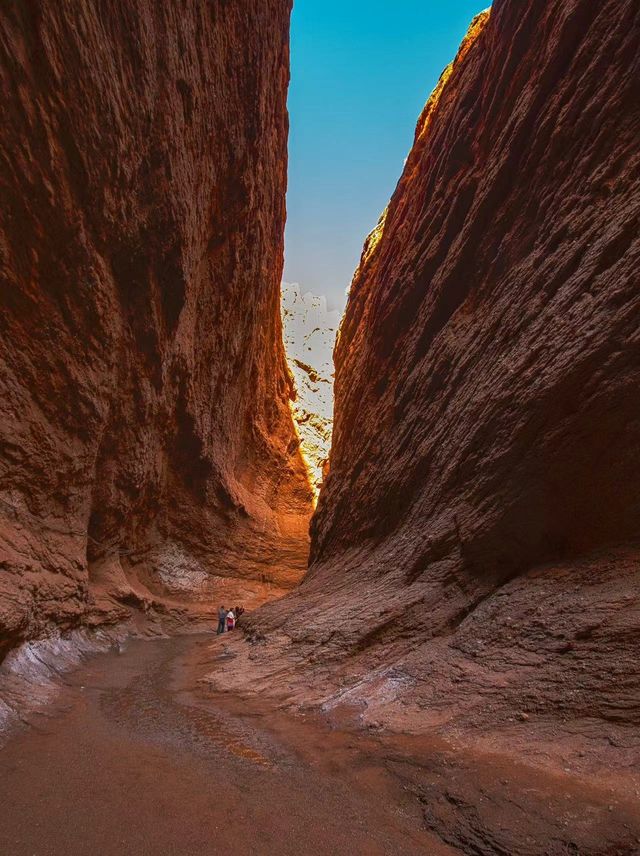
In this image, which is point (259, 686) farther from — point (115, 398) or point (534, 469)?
point (115, 398)

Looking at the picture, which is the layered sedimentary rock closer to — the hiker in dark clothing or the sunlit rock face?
the hiker in dark clothing

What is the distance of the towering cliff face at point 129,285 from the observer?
8898 mm

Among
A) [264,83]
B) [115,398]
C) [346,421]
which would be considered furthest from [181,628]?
[264,83]

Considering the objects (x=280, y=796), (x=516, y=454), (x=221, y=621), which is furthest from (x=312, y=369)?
(x=280, y=796)

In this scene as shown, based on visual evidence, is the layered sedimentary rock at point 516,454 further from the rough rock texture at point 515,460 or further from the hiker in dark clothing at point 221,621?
the hiker in dark clothing at point 221,621

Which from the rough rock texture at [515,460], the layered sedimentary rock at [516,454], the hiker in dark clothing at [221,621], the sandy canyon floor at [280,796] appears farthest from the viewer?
the hiker in dark clothing at [221,621]

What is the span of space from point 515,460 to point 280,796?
6074mm

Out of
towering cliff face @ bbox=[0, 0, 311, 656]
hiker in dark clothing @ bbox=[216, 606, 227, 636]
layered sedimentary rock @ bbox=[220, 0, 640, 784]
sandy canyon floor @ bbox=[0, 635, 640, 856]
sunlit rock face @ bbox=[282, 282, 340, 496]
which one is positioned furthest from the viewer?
sunlit rock face @ bbox=[282, 282, 340, 496]

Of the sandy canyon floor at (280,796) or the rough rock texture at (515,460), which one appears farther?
the rough rock texture at (515,460)

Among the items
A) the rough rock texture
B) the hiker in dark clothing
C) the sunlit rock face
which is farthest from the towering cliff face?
the sunlit rock face

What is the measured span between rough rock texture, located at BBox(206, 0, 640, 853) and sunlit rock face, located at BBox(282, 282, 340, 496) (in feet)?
65.5

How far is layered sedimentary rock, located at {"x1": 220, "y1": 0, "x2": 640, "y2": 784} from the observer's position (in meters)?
5.91

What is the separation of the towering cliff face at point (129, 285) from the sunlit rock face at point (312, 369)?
41.1 ft

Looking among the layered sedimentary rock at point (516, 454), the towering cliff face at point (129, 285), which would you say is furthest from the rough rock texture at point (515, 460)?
the towering cliff face at point (129, 285)
